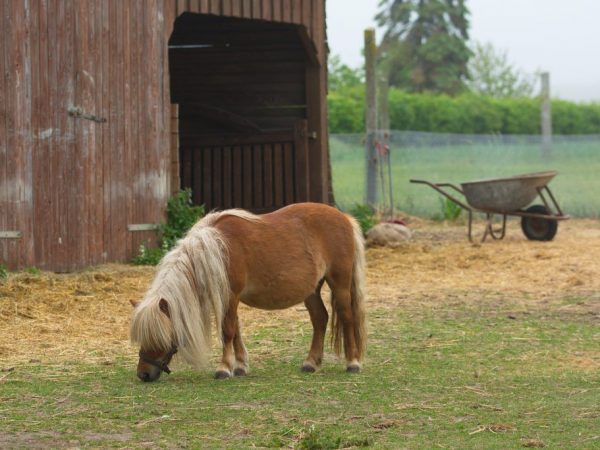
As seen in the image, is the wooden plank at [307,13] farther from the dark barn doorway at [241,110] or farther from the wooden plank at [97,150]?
the wooden plank at [97,150]

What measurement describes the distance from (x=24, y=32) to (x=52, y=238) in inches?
78.6

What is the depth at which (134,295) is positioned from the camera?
9992 millimetres

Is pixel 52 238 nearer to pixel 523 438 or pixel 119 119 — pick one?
pixel 119 119

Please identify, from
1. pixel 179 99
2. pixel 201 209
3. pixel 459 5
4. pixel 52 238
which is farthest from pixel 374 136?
pixel 459 5

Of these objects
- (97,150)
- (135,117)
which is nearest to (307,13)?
(135,117)

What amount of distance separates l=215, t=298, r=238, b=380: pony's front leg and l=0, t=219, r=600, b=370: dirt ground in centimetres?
113

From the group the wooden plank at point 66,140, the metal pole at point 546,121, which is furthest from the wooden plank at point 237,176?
the metal pole at point 546,121

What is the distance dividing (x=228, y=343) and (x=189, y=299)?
48cm

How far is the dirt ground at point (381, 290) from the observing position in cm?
808

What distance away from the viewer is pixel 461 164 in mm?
22578

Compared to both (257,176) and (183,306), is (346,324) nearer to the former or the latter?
(183,306)

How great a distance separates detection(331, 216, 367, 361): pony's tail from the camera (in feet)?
22.9

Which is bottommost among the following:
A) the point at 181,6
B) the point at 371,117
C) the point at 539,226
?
the point at 539,226

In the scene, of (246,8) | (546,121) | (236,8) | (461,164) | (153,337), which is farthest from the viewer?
(546,121)
